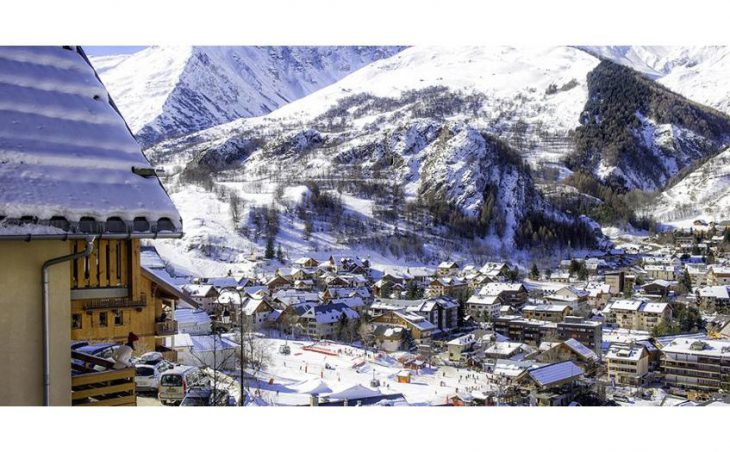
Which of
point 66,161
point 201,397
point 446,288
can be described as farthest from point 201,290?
point 66,161

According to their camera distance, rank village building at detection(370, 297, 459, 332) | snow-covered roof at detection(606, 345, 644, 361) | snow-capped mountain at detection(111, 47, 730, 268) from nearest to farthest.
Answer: snow-covered roof at detection(606, 345, 644, 361) → village building at detection(370, 297, 459, 332) → snow-capped mountain at detection(111, 47, 730, 268)

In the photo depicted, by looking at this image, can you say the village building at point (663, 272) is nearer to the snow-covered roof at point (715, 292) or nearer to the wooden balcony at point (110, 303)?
the snow-covered roof at point (715, 292)

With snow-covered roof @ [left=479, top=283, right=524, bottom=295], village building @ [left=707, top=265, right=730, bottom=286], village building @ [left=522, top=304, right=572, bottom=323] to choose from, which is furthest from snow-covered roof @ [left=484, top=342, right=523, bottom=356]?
village building @ [left=707, top=265, right=730, bottom=286]

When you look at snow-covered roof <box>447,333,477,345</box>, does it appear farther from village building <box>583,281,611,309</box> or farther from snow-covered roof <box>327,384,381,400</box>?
village building <box>583,281,611,309</box>

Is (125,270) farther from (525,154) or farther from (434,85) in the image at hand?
(434,85)

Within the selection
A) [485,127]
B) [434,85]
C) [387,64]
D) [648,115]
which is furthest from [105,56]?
[648,115]

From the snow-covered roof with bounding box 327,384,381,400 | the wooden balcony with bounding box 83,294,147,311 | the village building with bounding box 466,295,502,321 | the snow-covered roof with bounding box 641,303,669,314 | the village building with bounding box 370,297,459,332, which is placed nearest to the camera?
the wooden balcony with bounding box 83,294,147,311

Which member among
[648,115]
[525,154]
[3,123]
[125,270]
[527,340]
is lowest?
[527,340]

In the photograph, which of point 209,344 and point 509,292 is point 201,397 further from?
point 509,292
